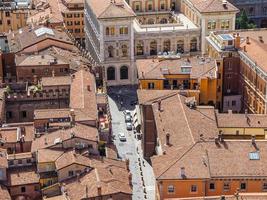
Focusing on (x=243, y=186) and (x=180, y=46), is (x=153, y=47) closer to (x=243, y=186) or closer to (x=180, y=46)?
(x=180, y=46)

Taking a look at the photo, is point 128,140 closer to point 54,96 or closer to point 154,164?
point 54,96

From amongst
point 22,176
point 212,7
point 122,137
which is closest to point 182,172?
point 22,176

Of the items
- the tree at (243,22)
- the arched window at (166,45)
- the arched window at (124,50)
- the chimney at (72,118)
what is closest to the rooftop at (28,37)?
the arched window at (124,50)

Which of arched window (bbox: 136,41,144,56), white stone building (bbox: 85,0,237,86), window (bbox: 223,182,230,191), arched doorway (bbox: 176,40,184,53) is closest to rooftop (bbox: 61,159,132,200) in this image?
window (bbox: 223,182,230,191)

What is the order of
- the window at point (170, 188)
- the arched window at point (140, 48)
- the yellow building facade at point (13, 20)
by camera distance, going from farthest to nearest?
the yellow building facade at point (13, 20), the arched window at point (140, 48), the window at point (170, 188)

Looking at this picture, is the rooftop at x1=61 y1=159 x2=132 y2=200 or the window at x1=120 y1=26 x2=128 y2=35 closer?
the rooftop at x1=61 y1=159 x2=132 y2=200

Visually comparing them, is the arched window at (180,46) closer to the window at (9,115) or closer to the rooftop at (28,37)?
the rooftop at (28,37)

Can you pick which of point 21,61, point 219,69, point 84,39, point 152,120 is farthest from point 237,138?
point 84,39

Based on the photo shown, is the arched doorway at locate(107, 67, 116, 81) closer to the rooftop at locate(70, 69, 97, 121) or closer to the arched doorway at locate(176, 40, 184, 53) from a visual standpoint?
the arched doorway at locate(176, 40, 184, 53)

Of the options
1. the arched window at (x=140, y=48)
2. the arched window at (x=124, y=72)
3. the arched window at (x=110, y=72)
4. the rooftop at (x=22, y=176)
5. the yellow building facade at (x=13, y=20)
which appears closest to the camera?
the rooftop at (x=22, y=176)

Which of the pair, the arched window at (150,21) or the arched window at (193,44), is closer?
the arched window at (193,44)
